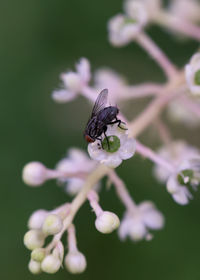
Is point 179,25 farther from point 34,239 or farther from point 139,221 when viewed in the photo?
point 34,239

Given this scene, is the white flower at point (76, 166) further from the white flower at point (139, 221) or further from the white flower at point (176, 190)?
the white flower at point (176, 190)

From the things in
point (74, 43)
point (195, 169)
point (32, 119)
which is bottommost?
point (195, 169)

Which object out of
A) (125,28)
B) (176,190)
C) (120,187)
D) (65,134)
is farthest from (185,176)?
(65,134)

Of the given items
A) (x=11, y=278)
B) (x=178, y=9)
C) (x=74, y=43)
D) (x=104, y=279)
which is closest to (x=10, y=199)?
(x=11, y=278)

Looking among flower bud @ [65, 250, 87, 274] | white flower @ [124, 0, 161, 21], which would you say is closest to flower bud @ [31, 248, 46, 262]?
flower bud @ [65, 250, 87, 274]

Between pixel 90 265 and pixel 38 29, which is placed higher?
pixel 38 29

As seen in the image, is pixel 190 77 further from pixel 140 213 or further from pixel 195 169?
pixel 140 213

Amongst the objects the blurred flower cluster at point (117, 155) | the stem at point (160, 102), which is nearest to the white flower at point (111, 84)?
the blurred flower cluster at point (117, 155)
